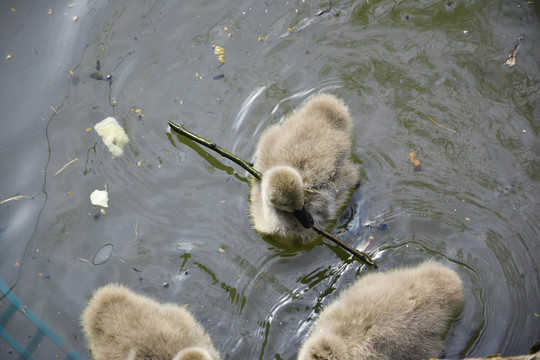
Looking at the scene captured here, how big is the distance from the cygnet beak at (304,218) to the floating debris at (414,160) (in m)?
Result: 1.09

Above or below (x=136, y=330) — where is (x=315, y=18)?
above

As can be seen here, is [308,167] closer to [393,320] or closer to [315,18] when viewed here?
[393,320]

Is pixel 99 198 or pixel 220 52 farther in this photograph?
pixel 220 52

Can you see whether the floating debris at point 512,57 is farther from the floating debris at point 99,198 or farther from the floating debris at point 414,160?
the floating debris at point 99,198

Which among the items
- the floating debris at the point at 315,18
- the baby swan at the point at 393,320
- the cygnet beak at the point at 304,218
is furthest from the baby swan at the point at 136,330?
the floating debris at the point at 315,18

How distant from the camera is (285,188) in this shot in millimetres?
3037

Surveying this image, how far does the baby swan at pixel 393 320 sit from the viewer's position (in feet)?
9.49

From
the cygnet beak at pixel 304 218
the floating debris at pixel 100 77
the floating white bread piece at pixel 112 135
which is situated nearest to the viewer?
the cygnet beak at pixel 304 218

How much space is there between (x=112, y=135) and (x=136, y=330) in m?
1.71

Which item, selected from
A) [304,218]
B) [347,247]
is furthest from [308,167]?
[347,247]

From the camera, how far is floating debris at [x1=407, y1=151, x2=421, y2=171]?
389 centimetres

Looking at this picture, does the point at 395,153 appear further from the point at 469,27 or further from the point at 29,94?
the point at 29,94

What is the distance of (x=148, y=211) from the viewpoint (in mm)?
3955

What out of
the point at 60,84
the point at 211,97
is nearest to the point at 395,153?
the point at 211,97
